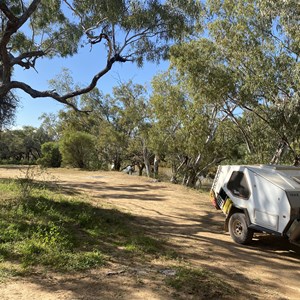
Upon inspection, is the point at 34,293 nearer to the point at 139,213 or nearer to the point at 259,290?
the point at 259,290

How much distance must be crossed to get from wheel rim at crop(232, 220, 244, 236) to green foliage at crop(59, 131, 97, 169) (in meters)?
A: 21.9

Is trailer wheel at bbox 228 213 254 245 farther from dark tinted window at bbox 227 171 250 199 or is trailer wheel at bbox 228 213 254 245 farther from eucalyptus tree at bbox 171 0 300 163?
eucalyptus tree at bbox 171 0 300 163

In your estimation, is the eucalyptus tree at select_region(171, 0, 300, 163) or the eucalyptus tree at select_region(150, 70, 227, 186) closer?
the eucalyptus tree at select_region(171, 0, 300, 163)

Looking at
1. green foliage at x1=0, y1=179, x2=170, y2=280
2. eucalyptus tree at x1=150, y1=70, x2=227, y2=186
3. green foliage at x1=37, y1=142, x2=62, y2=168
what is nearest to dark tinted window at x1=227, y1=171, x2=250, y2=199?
green foliage at x1=0, y1=179, x2=170, y2=280

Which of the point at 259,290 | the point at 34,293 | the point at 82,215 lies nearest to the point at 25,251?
the point at 34,293

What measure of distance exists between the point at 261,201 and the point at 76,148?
23371 mm

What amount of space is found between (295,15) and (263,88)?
307 centimetres

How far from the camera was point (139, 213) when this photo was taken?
10586 mm

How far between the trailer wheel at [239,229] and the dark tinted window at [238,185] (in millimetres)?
500

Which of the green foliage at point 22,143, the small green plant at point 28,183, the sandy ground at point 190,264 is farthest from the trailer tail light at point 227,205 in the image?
the green foliage at point 22,143

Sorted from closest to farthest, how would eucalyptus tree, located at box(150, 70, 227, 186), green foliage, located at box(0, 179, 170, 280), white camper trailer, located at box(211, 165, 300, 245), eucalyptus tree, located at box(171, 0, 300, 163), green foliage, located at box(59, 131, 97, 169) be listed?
green foliage, located at box(0, 179, 170, 280) → white camper trailer, located at box(211, 165, 300, 245) → eucalyptus tree, located at box(171, 0, 300, 163) → eucalyptus tree, located at box(150, 70, 227, 186) → green foliage, located at box(59, 131, 97, 169)

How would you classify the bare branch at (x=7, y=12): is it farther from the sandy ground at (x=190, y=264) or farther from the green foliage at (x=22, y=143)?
the green foliage at (x=22, y=143)

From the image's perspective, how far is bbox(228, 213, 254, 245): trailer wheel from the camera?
7.50 m

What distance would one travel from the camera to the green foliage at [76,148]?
1109 inches
